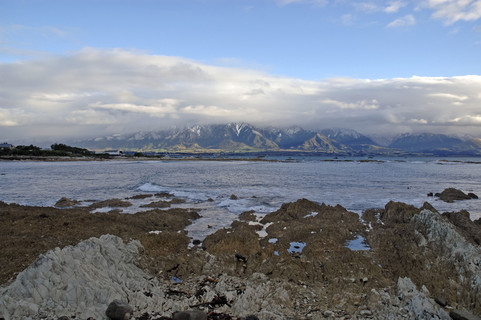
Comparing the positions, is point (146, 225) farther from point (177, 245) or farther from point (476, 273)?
point (476, 273)

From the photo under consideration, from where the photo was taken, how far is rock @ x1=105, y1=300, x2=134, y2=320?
8.15 meters

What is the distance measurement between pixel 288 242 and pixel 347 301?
7545 millimetres

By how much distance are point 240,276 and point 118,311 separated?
4.65 m

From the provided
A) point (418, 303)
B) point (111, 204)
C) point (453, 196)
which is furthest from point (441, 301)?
point (453, 196)

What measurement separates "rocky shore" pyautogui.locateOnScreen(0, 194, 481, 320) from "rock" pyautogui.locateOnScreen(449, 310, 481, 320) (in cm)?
3

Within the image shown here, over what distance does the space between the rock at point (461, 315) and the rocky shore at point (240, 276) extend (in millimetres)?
27

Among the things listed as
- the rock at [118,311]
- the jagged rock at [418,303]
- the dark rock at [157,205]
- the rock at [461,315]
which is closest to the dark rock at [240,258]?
the rock at [118,311]

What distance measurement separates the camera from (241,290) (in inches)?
399

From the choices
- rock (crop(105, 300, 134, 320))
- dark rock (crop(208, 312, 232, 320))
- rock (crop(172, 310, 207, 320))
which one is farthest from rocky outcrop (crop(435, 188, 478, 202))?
rock (crop(105, 300, 134, 320))

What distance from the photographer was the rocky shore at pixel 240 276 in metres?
8.65

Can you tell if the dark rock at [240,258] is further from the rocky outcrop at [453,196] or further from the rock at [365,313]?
the rocky outcrop at [453,196]

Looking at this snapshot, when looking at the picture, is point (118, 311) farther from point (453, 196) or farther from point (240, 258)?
point (453, 196)

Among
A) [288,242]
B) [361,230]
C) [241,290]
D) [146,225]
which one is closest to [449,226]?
[361,230]

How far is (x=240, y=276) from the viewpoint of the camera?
11.5 meters
